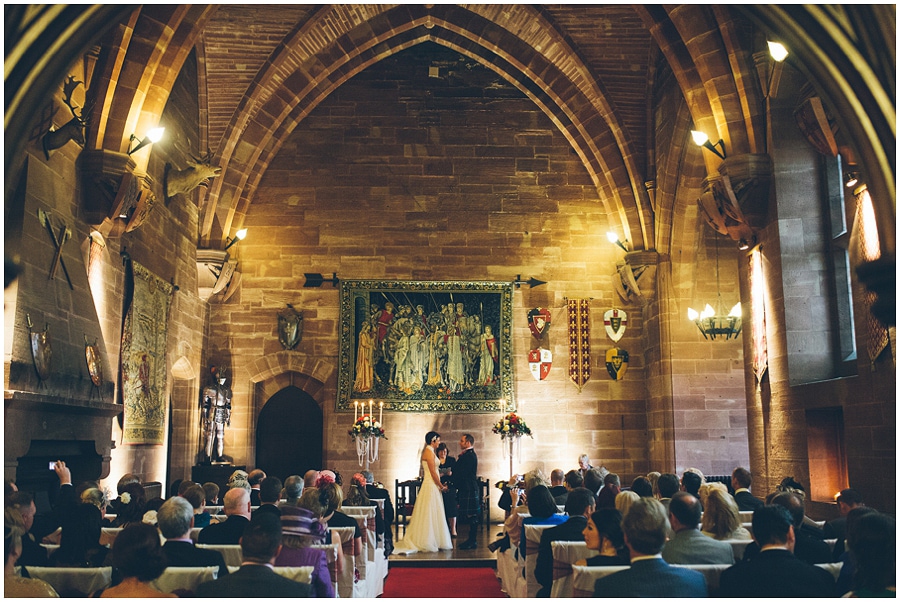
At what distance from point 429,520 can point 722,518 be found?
18.7 ft

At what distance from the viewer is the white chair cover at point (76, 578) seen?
12.1 feet

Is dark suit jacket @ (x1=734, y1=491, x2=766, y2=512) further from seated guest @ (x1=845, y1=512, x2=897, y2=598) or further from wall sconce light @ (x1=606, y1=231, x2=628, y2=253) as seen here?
wall sconce light @ (x1=606, y1=231, x2=628, y2=253)

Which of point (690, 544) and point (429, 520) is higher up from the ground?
point (690, 544)

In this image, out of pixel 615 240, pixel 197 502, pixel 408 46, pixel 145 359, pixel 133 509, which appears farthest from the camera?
pixel 408 46

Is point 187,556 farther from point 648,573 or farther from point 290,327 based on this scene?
point 290,327

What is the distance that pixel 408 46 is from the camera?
13.2m

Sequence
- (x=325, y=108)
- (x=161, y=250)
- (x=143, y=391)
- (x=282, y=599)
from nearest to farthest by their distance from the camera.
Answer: (x=282, y=599)
(x=143, y=391)
(x=161, y=250)
(x=325, y=108)

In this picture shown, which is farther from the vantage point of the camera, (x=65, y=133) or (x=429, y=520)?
(x=429, y=520)

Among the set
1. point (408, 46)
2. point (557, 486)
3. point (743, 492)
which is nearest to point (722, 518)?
point (743, 492)

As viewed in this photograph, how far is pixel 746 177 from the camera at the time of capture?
A: 872cm

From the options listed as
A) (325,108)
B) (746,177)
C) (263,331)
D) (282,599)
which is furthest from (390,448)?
(282,599)

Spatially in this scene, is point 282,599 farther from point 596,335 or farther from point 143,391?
point 596,335

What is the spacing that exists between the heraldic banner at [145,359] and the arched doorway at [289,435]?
9.21ft

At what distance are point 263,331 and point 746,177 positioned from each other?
25.6ft
